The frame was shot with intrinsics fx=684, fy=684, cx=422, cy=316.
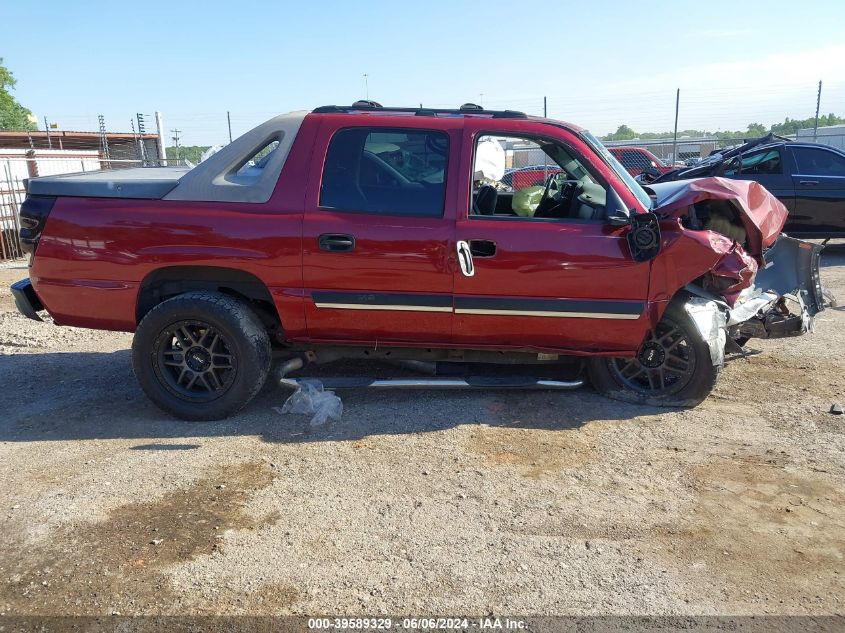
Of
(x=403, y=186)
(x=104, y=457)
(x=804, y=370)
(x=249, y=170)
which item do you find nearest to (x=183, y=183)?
(x=249, y=170)

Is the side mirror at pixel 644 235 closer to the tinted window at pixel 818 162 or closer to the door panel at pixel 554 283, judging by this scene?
the door panel at pixel 554 283

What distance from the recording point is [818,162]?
10.2 m

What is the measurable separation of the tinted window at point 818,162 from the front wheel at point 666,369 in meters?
7.21

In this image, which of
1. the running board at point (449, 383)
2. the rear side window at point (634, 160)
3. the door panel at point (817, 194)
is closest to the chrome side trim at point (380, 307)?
the running board at point (449, 383)

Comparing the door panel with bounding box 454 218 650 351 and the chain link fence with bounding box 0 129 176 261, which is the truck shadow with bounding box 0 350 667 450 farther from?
the chain link fence with bounding box 0 129 176 261

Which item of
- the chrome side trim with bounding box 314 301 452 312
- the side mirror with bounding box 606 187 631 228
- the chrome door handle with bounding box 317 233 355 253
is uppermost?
the side mirror with bounding box 606 187 631 228

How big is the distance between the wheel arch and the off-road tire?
87mm

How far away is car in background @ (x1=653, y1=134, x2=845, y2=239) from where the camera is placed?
33.1 ft

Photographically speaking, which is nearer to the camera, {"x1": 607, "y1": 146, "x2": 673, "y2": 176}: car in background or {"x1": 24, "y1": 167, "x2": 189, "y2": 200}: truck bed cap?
{"x1": 24, "y1": 167, "x2": 189, "y2": 200}: truck bed cap

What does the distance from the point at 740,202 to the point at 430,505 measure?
3037mm

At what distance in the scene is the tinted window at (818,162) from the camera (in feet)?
33.4

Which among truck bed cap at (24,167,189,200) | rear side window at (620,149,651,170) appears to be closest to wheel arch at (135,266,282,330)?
truck bed cap at (24,167,189,200)

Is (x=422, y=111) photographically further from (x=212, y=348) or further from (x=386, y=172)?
(x=212, y=348)

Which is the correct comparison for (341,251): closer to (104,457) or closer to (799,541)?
(104,457)
